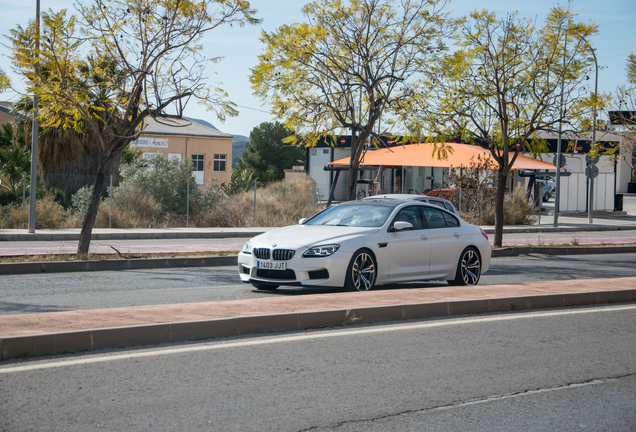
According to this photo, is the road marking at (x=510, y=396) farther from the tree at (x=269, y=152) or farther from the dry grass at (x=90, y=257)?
the tree at (x=269, y=152)

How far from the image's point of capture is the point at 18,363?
571 centimetres

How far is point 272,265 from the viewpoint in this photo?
31.3 feet

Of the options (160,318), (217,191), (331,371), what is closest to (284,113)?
(217,191)

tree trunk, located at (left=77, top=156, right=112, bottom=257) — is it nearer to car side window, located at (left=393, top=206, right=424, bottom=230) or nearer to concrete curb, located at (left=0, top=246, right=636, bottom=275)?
concrete curb, located at (left=0, top=246, right=636, bottom=275)

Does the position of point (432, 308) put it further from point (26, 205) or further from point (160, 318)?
point (26, 205)

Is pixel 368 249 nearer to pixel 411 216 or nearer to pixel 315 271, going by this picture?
pixel 315 271

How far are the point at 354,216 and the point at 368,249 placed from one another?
99 centimetres

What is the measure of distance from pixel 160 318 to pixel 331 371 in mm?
2123

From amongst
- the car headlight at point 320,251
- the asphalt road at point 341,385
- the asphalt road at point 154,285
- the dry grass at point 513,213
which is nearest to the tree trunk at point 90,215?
the asphalt road at point 154,285

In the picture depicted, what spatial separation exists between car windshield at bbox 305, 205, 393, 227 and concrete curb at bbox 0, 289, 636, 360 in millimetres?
2194

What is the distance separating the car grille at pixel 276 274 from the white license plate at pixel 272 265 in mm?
45

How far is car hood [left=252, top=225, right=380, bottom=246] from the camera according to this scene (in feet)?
31.3

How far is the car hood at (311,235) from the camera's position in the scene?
9.55 m

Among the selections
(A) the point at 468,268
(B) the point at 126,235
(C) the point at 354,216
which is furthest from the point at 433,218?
(B) the point at 126,235
